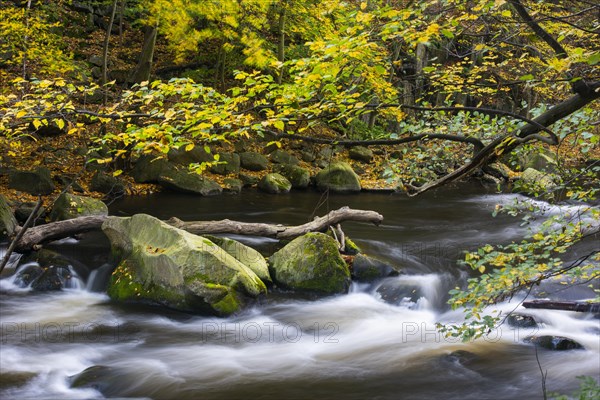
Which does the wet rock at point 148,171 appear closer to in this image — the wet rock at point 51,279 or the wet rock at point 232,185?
the wet rock at point 232,185

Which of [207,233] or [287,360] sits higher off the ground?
[207,233]

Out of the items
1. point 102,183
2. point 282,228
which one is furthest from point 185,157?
point 282,228

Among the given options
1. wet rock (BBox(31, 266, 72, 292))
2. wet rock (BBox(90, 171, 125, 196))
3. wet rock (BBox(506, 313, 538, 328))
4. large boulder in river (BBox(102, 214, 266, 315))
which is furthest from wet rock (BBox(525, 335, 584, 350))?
wet rock (BBox(90, 171, 125, 196))

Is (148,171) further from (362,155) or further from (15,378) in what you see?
(15,378)

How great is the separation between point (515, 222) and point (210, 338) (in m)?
9.59

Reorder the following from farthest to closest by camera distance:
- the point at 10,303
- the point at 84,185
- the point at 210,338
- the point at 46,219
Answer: the point at 84,185 → the point at 46,219 → the point at 10,303 → the point at 210,338

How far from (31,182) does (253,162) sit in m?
7.46

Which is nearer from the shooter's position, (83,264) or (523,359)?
(523,359)

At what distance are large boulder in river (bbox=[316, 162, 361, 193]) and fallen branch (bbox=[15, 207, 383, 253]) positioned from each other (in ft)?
25.3

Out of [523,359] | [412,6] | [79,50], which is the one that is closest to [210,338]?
[523,359]

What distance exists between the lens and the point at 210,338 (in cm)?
729

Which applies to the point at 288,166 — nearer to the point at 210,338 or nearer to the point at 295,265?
the point at 295,265

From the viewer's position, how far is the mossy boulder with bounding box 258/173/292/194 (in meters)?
17.4

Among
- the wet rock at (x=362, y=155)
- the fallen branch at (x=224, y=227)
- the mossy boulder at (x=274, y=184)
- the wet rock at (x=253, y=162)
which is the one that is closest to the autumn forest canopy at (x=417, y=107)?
the fallen branch at (x=224, y=227)
